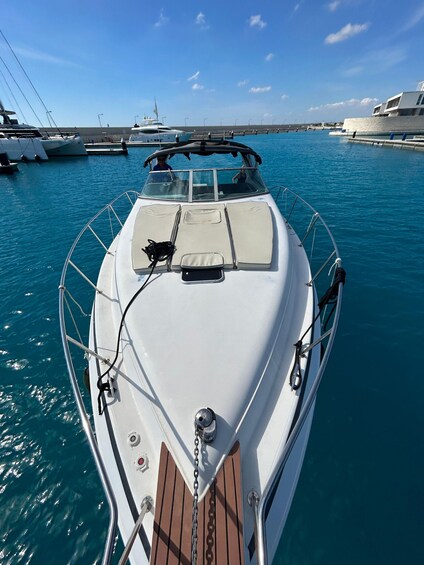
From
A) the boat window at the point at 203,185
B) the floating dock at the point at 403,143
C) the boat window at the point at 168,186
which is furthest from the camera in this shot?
the floating dock at the point at 403,143

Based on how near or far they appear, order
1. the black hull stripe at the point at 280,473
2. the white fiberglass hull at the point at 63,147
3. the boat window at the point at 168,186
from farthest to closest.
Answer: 1. the white fiberglass hull at the point at 63,147
2. the boat window at the point at 168,186
3. the black hull stripe at the point at 280,473

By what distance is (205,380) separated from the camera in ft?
7.14

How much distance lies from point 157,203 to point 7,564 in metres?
5.22

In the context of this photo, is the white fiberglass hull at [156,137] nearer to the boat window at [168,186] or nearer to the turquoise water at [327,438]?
the turquoise water at [327,438]

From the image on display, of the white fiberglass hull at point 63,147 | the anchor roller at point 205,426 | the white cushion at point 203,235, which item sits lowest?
the white fiberglass hull at point 63,147

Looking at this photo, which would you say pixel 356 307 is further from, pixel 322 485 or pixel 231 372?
pixel 231 372


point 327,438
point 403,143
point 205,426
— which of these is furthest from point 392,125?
point 205,426

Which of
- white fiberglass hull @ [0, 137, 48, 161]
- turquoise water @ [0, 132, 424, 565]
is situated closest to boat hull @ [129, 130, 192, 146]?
white fiberglass hull @ [0, 137, 48, 161]

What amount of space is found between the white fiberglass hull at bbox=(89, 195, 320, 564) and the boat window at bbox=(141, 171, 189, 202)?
8.53 feet

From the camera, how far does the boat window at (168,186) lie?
5.19m

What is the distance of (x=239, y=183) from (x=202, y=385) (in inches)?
180

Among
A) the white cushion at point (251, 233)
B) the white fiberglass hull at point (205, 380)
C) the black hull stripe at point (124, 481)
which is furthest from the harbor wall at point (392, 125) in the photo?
the black hull stripe at point (124, 481)

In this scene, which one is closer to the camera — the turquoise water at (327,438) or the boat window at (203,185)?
the turquoise water at (327,438)

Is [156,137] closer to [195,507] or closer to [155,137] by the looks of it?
[155,137]
